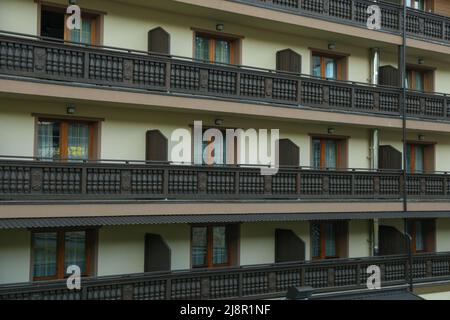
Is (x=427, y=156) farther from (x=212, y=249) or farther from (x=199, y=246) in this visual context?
(x=199, y=246)

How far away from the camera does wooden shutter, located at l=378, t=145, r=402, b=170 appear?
2036cm

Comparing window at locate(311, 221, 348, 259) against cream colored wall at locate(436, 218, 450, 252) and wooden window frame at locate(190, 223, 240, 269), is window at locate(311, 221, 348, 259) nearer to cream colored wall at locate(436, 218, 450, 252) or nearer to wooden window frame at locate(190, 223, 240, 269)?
wooden window frame at locate(190, 223, 240, 269)

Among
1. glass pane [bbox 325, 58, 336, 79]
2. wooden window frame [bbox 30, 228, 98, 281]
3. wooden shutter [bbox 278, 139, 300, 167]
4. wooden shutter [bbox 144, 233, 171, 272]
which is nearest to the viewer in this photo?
wooden window frame [bbox 30, 228, 98, 281]

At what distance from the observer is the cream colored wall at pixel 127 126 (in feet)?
48.3

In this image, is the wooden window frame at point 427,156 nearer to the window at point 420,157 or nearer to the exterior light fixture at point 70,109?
the window at point 420,157

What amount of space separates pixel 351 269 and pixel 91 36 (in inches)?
403

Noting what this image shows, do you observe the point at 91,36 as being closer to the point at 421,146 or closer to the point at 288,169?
the point at 288,169

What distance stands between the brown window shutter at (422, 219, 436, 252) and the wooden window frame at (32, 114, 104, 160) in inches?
510

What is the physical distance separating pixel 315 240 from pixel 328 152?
3.06 meters

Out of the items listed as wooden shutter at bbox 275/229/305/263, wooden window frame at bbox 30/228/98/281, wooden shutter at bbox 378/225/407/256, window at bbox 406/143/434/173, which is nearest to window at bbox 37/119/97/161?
wooden window frame at bbox 30/228/98/281

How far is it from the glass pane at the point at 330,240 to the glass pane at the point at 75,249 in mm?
8285

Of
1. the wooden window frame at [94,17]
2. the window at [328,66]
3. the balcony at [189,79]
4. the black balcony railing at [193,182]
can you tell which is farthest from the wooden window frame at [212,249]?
the window at [328,66]

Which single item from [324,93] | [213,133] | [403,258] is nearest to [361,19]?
[324,93]

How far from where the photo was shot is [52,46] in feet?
46.5
